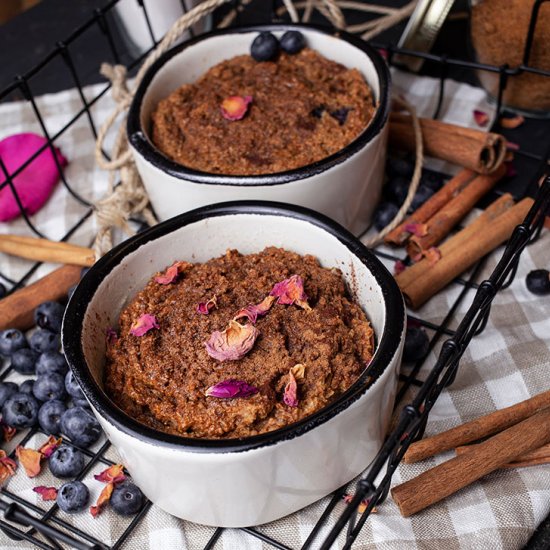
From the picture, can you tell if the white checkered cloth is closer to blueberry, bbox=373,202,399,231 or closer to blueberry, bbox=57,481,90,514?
blueberry, bbox=57,481,90,514

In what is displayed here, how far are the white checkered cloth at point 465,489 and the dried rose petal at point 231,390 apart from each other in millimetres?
136

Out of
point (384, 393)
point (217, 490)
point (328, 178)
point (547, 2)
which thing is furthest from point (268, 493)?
point (547, 2)

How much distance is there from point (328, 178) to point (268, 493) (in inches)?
22.4

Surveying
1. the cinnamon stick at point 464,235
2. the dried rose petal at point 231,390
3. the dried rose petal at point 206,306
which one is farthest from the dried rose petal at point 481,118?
the dried rose petal at point 231,390

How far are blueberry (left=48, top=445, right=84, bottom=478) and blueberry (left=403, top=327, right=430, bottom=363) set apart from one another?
546mm

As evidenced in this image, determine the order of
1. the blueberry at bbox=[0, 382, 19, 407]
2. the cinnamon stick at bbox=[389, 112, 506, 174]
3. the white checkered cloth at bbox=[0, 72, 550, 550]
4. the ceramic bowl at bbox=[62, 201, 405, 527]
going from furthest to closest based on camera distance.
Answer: the cinnamon stick at bbox=[389, 112, 506, 174], the blueberry at bbox=[0, 382, 19, 407], the white checkered cloth at bbox=[0, 72, 550, 550], the ceramic bowl at bbox=[62, 201, 405, 527]

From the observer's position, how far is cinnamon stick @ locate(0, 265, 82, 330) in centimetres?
145

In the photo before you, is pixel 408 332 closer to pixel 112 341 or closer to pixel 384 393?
pixel 384 393

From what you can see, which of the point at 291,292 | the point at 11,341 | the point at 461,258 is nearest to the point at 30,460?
the point at 11,341

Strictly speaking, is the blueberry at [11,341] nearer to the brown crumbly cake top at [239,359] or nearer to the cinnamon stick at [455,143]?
the brown crumbly cake top at [239,359]

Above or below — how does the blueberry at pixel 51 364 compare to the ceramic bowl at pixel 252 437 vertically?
below

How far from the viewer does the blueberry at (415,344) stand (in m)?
1.32

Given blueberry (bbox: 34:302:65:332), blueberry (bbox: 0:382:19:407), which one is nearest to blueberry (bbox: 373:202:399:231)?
blueberry (bbox: 34:302:65:332)

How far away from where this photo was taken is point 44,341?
140 cm
